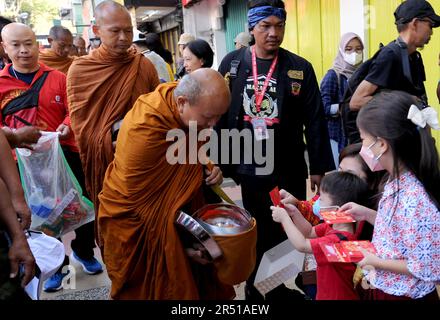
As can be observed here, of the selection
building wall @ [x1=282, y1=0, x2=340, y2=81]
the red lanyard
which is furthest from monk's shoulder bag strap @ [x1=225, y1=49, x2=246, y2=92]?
building wall @ [x1=282, y1=0, x2=340, y2=81]

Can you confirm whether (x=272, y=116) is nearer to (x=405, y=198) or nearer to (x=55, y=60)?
(x=405, y=198)

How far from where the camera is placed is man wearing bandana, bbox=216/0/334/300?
2.54 meters

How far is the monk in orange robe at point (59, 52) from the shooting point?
503cm

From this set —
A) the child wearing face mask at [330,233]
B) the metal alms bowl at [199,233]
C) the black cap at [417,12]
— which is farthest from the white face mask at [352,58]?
the metal alms bowl at [199,233]

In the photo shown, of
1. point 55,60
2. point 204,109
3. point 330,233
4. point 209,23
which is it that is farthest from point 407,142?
point 209,23

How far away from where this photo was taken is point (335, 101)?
3.99 metres

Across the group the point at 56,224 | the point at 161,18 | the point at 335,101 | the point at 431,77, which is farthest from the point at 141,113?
the point at 161,18

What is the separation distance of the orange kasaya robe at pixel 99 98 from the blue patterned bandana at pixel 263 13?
862 millimetres

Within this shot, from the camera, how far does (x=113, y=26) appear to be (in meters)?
2.84

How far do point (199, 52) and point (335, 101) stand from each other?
1.37 metres

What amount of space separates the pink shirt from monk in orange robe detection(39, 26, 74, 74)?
435 centimetres

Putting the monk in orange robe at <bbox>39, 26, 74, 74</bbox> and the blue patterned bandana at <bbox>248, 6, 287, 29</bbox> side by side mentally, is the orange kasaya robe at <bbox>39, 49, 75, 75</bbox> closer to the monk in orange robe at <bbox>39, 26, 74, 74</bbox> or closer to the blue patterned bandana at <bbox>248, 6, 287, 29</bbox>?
the monk in orange robe at <bbox>39, 26, 74, 74</bbox>

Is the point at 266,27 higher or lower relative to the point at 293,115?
higher

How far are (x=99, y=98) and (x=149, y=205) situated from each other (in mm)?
1187
